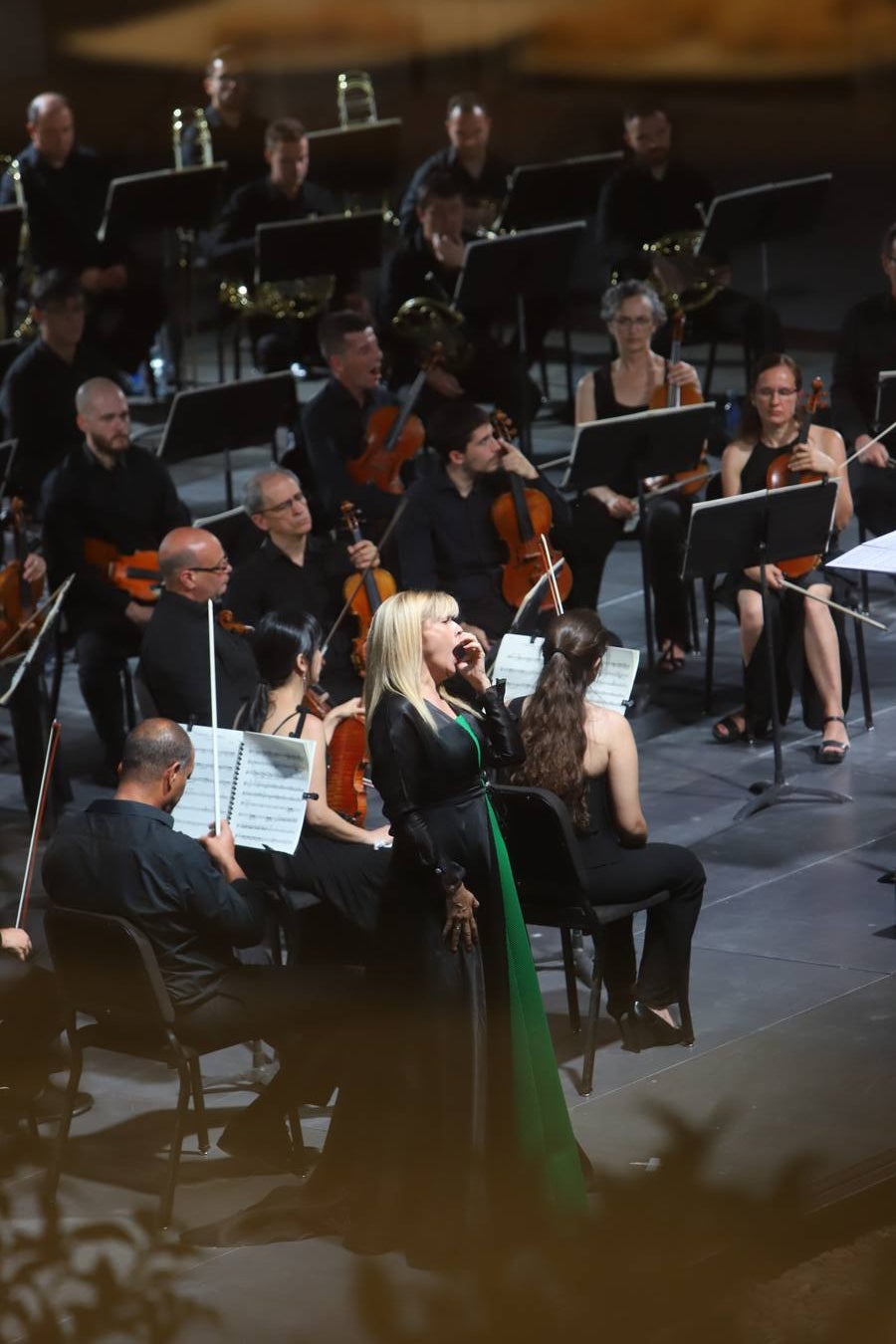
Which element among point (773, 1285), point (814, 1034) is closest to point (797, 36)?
point (773, 1285)

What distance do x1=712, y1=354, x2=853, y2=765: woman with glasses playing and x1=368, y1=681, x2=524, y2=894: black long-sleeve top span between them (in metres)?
1.76

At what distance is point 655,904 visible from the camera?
2.62 meters

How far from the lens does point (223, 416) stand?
398 cm

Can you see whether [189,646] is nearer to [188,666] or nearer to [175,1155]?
[188,666]

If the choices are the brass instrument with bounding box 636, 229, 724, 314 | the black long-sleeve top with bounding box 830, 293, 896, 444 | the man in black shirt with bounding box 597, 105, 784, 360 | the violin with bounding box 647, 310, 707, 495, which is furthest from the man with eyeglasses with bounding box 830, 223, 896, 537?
the brass instrument with bounding box 636, 229, 724, 314

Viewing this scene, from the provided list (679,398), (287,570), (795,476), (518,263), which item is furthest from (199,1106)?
(518,263)

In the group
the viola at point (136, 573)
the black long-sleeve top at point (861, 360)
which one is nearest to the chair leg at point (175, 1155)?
the viola at point (136, 573)

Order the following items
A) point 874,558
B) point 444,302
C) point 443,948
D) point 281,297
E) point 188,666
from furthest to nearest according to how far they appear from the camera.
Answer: point 281,297, point 444,302, point 188,666, point 874,558, point 443,948

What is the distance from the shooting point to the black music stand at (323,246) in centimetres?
471

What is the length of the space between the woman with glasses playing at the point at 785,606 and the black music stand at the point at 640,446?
0.29 ft

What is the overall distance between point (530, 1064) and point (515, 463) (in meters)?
2.10

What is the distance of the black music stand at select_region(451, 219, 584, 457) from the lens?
459 centimetres

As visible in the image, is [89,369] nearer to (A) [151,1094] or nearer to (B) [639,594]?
(B) [639,594]

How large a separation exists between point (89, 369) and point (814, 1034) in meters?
2.78
